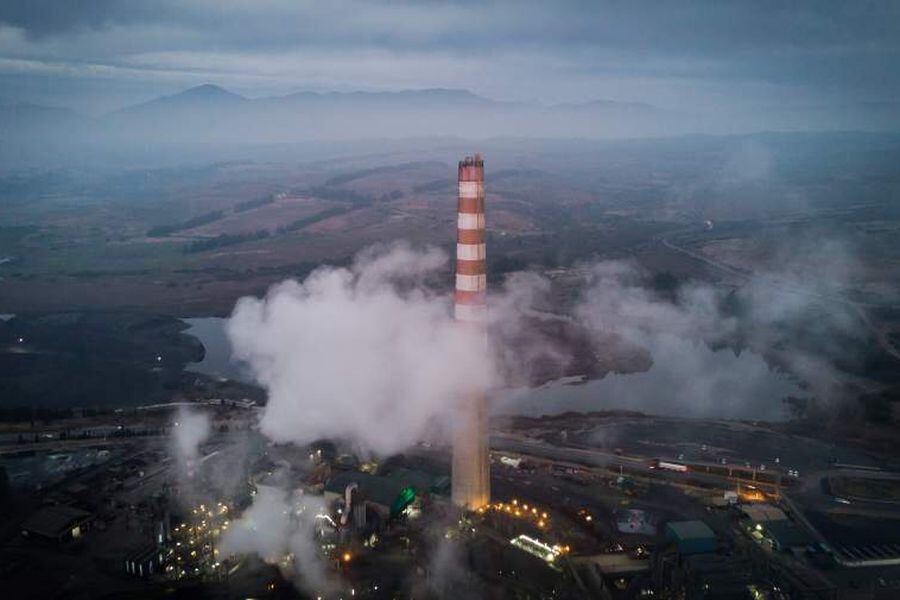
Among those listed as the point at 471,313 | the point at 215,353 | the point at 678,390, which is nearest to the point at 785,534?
the point at 471,313

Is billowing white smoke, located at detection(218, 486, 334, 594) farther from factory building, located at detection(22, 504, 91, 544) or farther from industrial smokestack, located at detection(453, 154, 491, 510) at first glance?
factory building, located at detection(22, 504, 91, 544)

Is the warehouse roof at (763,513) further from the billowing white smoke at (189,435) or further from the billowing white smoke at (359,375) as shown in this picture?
the billowing white smoke at (189,435)

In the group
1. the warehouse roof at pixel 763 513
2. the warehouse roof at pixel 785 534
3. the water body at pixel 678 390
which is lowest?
the water body at pixel 678 390

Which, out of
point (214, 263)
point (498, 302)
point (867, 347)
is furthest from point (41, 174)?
point (867, 347)

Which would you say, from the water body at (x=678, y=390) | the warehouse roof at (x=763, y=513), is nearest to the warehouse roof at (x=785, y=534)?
the warehouse roof at (x=763, y=513)

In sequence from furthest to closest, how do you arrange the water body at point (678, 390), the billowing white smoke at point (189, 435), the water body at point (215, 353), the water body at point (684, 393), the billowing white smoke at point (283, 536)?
the water body at point (215, 353), the water body at point (678, 390), the water body at point (684, 393), the billowing white smoke at point (189, 435), the billowing white smoke at point (283, 536)

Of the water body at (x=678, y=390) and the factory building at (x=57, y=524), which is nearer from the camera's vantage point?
the factory building at (x=57, y=524)

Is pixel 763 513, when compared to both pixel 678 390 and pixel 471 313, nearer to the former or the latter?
pixel 471 313

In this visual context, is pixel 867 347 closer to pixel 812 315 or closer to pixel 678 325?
pixel 812 315
